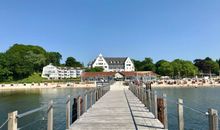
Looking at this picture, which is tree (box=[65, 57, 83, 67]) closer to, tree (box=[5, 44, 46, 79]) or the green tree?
tree (box=[5, 44, 46, 79])

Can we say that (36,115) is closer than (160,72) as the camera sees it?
Yes

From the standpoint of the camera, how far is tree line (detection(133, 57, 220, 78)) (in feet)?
404

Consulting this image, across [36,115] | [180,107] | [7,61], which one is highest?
[7,61]

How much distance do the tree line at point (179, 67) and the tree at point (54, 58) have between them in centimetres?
4411

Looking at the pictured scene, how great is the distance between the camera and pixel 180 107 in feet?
26.7

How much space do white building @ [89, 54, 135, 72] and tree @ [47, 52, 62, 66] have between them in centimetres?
2079

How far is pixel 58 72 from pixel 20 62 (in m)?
27.0

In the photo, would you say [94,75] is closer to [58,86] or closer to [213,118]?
[58,86]

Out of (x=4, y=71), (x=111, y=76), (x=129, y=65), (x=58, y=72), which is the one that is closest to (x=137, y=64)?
(x=129, y=65)

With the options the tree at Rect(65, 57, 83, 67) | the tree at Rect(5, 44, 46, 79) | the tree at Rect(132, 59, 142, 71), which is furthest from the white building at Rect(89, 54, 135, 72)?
the tree at Rect(5, 44, 46, 79)

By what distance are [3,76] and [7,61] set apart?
6762 millimetres

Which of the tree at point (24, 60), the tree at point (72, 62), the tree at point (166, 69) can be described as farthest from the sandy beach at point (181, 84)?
the tree at point (72, 62)

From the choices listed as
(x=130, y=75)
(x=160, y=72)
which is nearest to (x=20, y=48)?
(x=130, y=75)

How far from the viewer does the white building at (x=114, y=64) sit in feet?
476
